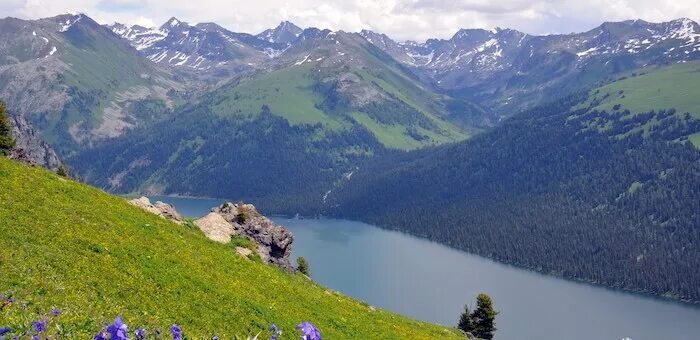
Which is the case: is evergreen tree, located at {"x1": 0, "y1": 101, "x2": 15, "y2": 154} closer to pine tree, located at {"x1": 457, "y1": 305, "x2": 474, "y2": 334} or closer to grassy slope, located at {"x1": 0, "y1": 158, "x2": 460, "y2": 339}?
grassy slope, located at {"x1": 0, "y1": 158, "x2": 460, "y2": 339}

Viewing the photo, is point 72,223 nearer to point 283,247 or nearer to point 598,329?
point 283,247

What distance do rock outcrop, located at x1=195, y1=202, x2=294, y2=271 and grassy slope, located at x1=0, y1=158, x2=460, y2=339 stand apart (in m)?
5.38

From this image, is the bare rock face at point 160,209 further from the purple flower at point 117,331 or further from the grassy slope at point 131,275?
the purple flower at point 117,331

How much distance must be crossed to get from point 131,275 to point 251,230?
31255 mm

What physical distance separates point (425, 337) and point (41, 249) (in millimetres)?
32979

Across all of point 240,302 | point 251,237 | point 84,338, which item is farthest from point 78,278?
point 251,237

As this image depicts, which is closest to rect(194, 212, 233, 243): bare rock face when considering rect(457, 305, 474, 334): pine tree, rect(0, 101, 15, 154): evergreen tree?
rect(0, 101, 15, 154): evergreen tree

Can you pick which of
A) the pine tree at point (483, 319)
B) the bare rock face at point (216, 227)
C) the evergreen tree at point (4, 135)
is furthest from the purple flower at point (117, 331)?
the pine tree at point (483, 319)

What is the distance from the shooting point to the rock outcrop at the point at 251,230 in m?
61.7

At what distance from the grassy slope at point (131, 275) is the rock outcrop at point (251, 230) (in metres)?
5.38

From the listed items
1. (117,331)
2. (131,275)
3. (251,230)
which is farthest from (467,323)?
(117,331)

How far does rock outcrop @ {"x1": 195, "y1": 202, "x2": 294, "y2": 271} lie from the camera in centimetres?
6169

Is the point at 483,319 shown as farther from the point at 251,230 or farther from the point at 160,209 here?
the point at 160,209

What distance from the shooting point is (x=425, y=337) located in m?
54.8
